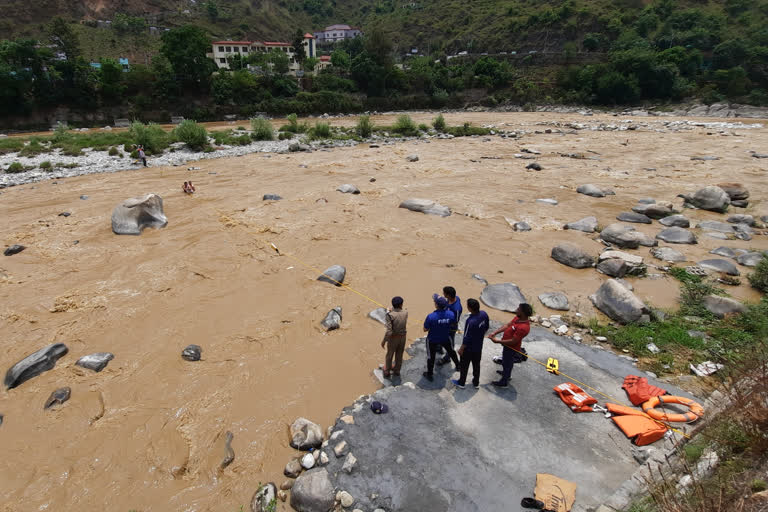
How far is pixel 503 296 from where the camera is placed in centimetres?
691

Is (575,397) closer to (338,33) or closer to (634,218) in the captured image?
(634,218)

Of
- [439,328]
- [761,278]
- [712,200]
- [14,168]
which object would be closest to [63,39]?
[14,168]

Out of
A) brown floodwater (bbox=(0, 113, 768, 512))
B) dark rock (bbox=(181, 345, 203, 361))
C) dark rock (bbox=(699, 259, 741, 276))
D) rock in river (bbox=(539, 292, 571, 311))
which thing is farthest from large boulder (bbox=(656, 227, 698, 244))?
dark rock (bbox=(181, 345, 203, 361))

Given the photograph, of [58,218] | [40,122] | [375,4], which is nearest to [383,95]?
[40,122]

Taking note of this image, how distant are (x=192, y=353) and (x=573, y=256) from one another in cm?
771

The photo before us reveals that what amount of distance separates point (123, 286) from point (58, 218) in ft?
21.3

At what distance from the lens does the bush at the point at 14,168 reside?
17188mm

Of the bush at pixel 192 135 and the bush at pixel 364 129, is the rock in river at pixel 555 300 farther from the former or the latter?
the bush at pixel 364 129

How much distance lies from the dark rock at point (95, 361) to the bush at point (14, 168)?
17.9 metres

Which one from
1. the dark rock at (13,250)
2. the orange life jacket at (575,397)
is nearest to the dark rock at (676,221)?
the orange life jacket at (575,397)

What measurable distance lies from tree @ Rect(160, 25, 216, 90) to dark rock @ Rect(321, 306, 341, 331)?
144 feet

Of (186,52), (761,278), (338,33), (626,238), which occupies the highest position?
(338,33)

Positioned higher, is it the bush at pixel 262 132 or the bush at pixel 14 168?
the bush at pixel 262 132

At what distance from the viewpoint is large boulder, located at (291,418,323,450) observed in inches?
163
